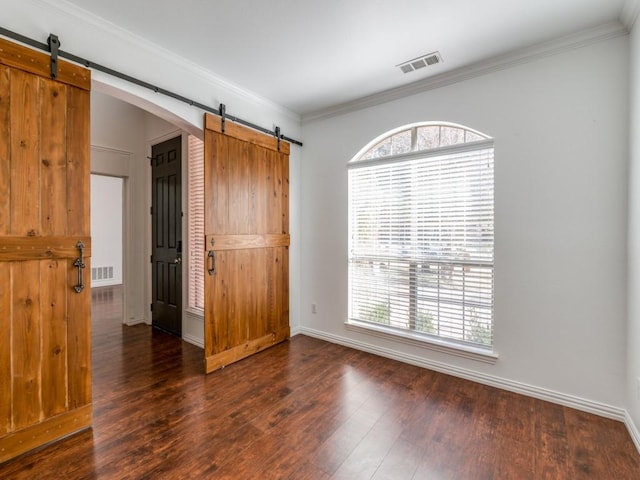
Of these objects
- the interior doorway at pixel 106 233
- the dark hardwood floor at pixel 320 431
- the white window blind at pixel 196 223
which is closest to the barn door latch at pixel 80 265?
the dark hardwood floor at pixel 320 431

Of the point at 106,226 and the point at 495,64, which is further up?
the point at 495,64

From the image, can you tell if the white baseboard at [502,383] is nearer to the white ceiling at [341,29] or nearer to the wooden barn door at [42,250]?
the wooden barn door at [42,250]

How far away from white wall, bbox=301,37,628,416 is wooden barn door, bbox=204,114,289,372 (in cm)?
180

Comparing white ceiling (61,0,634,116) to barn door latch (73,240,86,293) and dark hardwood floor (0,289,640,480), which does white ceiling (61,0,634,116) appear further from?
dark hardwood floor (0,289,640,480)

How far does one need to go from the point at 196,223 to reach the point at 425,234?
264 centimetres

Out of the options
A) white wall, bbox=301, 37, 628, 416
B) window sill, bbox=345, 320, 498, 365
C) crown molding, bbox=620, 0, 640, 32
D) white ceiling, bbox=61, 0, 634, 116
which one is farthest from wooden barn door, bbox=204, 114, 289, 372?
crown molding, bbox=620, 0, 640, 32

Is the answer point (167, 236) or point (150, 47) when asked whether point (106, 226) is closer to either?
point (167, 236)

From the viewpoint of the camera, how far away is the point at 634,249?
2.06 metres

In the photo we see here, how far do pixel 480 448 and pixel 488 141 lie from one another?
7.70 feet

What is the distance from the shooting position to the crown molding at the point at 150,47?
205 centimetres

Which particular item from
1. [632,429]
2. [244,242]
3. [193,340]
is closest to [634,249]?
[632,429]

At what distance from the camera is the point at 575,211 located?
7.79 feet

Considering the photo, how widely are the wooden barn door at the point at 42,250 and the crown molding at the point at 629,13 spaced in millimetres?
3541

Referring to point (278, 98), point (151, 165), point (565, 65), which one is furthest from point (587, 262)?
point (151, 165)
